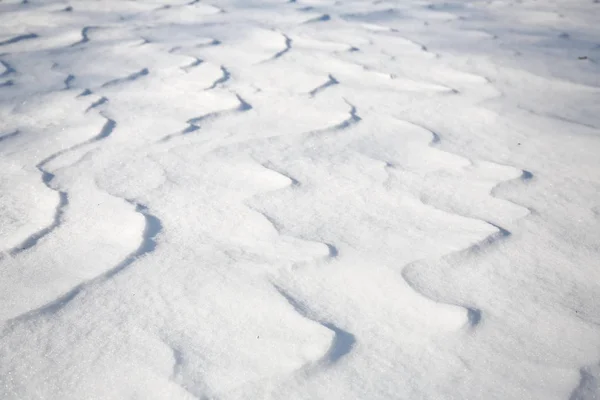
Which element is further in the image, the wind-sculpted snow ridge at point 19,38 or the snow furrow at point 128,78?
the wind-sculpted snow ridge at point 19,38

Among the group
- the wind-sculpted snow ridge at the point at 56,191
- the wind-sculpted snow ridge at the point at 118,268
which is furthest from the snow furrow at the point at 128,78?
the wind-sculpted snow ridge at the point at 118,268

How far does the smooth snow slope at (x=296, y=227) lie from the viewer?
87 centimetres

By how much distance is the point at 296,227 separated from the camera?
1229 mm

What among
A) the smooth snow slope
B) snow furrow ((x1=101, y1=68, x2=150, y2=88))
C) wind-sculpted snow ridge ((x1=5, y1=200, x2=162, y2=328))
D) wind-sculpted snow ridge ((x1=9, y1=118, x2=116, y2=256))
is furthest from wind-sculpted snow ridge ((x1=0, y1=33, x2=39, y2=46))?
wind-sculpted snow ridge ((x1=5, y1=200, x2=162, y2=328))

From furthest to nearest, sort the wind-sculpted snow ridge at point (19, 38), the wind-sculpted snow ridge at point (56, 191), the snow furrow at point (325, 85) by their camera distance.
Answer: the wind-sculpted snow ridge at point (19, 38) → the snow furrow at point (325, 85) → the wind-sculpted snow ridge at point (56, 191)

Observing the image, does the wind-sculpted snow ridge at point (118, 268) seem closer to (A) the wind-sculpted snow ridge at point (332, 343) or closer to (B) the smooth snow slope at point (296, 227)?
(B) the smooth snow slope at point (296, 227)

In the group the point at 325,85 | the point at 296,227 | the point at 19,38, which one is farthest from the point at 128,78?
the point at 296,227

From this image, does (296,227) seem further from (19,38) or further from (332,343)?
(19,38)

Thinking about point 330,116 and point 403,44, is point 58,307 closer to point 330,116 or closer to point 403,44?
point 330,116

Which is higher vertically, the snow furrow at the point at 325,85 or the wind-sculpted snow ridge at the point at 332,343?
the wind-sculpted snow ridge at the point at 332,343

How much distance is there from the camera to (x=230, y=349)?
0.89m

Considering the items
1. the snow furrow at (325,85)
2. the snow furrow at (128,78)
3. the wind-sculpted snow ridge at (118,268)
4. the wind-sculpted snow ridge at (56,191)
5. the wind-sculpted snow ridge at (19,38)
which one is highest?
the wind-sculpted snow ridge at (118,268)

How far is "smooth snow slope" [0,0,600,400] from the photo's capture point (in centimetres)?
87

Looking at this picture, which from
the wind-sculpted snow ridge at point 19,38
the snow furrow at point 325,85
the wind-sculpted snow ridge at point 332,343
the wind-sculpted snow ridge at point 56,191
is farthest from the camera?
the wind-sculpted snow ridge at point 19,38
